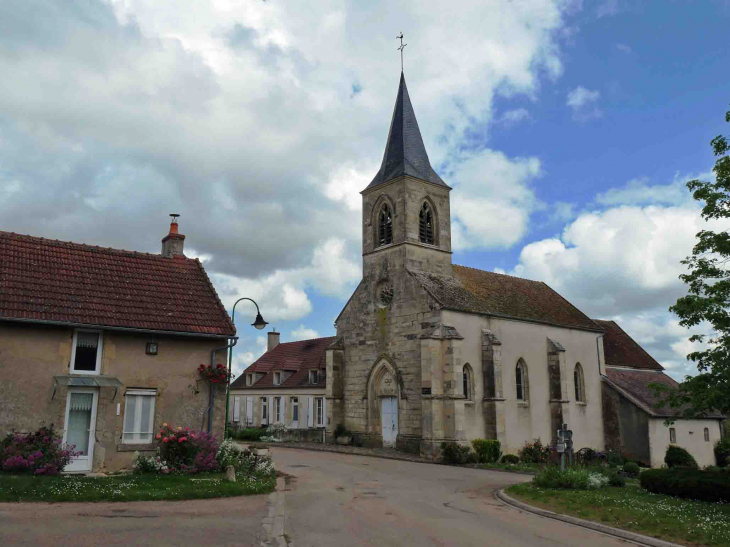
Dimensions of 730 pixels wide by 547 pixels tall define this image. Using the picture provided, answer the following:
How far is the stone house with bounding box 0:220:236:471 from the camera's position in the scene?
14875 mm

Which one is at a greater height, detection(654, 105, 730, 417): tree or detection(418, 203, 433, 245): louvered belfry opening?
detection(418, 203, 433, 245): louvered belfry opening

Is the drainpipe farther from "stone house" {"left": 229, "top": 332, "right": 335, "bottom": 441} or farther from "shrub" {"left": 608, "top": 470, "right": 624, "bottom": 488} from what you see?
"stone house" {"left": 229, "top": 332, "right": 335, "bottom": 441}

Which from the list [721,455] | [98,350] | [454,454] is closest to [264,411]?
[454,454]

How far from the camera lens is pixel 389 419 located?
2808cm

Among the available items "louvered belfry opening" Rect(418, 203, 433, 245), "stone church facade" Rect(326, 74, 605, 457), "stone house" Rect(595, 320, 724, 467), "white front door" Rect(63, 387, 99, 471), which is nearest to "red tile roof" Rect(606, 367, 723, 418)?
"stone house" Rect(595, 320, 724, 467)

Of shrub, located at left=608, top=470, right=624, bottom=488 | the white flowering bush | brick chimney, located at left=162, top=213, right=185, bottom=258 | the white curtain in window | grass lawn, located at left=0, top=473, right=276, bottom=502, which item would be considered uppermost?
brick chimney, located at left=162, top=213, right=185, bottom=258

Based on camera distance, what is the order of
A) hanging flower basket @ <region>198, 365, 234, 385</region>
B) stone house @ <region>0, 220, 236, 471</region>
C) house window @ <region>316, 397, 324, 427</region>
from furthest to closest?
house window @ <region>316, 397, 324, 427</region>
hanging flower basket @ <region>198, 365, 234, 385</region>
stone house @ <region>0, 220, 236, 471</region>

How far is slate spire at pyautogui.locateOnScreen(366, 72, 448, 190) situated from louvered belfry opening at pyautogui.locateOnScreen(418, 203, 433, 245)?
5.05ft

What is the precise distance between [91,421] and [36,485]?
12.0 ft

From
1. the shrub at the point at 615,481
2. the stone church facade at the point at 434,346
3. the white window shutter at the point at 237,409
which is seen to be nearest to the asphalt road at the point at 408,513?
the shrub at the point at 615,481

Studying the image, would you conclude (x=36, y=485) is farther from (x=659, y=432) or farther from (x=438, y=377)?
(x=659, y=432)

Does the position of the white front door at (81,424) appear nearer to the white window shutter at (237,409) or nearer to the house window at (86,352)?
the house window at (86,352)

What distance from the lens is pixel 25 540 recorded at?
8.60m

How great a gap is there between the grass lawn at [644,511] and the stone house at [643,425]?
1631 centimetres
